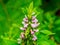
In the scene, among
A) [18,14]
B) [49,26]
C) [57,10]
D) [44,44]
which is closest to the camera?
[44,44]

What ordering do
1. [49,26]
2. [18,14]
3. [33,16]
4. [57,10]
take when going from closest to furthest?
[33,16], [49,26], [18,14], [57,10]

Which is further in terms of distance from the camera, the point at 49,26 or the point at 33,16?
the point at 49,26

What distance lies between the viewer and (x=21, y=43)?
262cm

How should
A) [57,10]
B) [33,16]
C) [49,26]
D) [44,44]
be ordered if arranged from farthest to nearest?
1. [57,10]
2. [49,26]
3. [44,44]
4. [33,16]

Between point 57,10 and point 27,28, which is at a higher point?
point 57,10

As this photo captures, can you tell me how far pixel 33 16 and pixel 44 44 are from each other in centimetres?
34

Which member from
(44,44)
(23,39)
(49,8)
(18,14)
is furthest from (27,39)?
(49,8)

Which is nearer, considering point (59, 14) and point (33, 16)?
point (33, 16)

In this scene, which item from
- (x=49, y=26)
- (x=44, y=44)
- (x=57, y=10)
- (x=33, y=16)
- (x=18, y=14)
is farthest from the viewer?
(x=57, y=10)

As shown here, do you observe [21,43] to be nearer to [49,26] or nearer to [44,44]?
[44,44]

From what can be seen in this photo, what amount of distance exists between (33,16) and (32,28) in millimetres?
110

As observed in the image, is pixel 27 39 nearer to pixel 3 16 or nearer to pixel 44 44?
pixel 44 44

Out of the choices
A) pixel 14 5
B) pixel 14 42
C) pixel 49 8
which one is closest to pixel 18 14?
pixel 14 5

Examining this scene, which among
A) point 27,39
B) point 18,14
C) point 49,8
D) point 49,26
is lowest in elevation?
point 27,39
